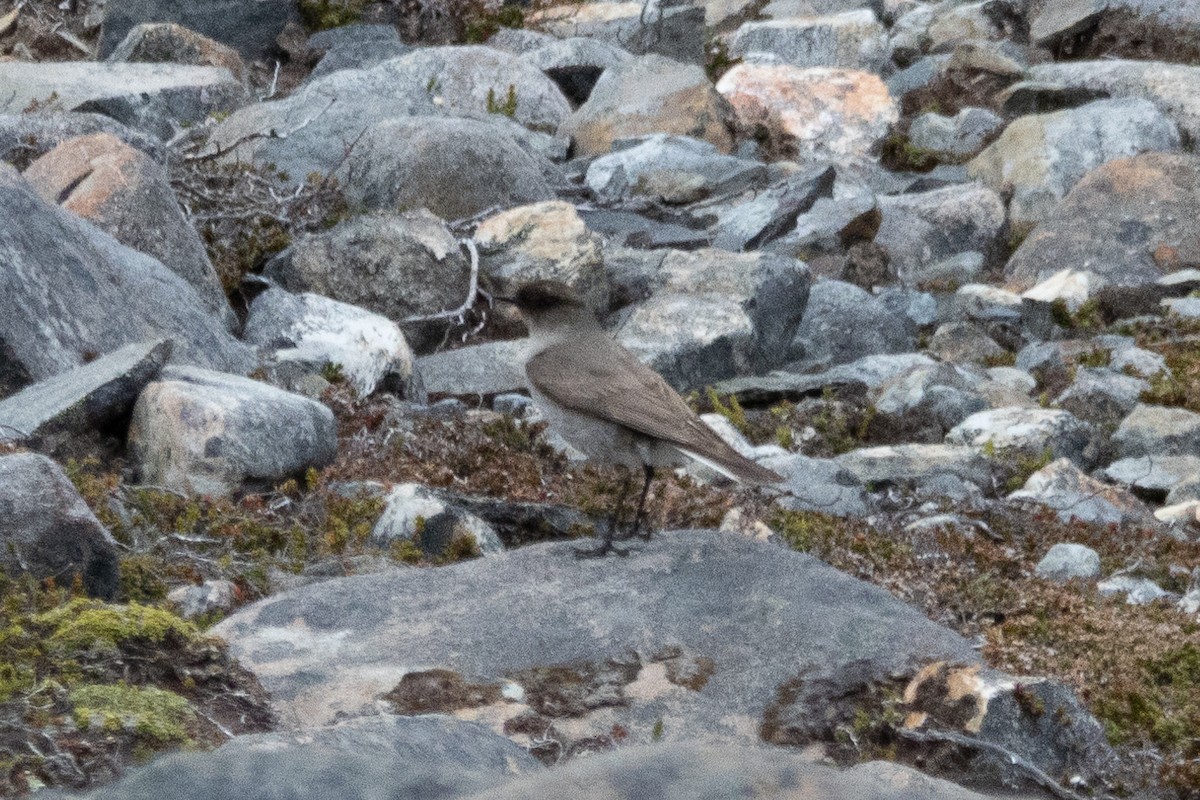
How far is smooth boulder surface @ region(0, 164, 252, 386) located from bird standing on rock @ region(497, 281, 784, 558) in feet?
10.7

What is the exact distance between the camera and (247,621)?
6074 mm

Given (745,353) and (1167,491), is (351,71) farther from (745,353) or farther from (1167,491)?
(1167,491)

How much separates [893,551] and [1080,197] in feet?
31.9

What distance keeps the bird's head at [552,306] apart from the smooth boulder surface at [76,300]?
3.03 m

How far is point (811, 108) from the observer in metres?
21.6

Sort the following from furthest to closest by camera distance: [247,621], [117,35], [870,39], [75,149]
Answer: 1. [870,39]
2. [117,35]
3. [75,149]
4. [247,621]

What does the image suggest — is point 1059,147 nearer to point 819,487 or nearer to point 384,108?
point 384,108

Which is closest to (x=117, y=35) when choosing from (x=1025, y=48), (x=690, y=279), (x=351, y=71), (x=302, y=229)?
(x=351, y=71)

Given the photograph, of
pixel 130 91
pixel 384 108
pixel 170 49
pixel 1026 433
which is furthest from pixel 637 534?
pixel 170 49

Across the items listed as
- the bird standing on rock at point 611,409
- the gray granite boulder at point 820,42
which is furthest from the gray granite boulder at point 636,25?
the bird standing on rock at point 611,409

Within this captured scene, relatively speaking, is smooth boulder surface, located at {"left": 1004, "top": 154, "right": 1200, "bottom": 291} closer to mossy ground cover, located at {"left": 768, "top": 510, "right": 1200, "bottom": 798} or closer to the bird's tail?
mossy ground cover, located at {"left": 768, "top": 510, "right": 1200, "bottom": 798}

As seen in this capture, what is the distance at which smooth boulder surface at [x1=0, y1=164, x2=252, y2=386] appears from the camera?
9344 millimetres

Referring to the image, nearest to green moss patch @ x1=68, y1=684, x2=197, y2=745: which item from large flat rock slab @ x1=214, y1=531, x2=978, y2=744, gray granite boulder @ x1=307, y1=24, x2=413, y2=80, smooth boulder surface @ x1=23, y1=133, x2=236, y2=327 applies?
large flat rock slab @ x1=214, y1=531, x2=978, y2=744

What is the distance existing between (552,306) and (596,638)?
85.8 inches
